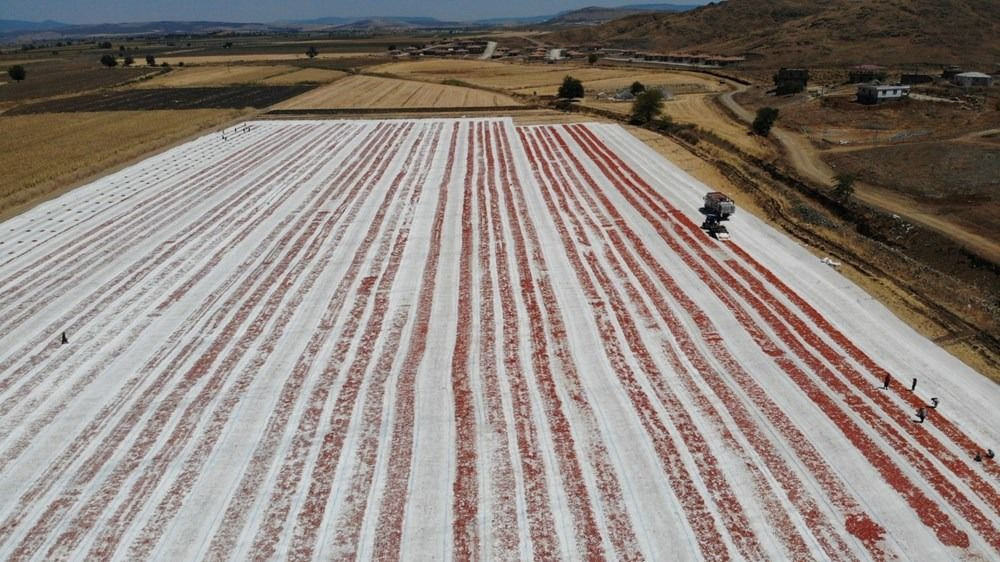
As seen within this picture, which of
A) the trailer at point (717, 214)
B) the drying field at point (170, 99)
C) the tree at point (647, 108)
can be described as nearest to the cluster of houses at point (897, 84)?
the tree at point (647, 108)

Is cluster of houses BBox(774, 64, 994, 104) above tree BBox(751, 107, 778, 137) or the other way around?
above

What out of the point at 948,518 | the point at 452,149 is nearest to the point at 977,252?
the point at 948,518

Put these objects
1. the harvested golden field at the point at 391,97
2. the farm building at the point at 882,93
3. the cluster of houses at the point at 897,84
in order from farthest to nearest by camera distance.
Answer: the harvested golden field at the point at 391,97
the cluster of houses at the point at 897,84
the farm building at the point at 882,93

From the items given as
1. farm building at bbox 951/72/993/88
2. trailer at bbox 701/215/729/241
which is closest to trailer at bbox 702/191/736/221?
trailer at bbox 701/215/729/241

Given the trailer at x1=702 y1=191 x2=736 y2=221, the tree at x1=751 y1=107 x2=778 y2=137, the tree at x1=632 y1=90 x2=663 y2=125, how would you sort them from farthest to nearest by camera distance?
1. the tree at x1=632 y1=90 x2=663 y2=125
2. the tree at x1=751 y1=107 x2=778 y2=137
3. the trailer at x1=702 y1=191 x2=736 y2=221

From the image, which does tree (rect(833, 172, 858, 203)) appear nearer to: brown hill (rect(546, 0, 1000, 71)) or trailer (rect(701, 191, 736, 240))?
trailer (rect(701, 191, 736, 240))

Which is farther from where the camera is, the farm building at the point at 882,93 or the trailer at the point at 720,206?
the farm building at the point at 882,93

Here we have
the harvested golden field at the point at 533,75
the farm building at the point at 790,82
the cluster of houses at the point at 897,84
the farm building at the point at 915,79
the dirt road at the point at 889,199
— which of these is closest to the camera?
the dirt road at the point at 889,199

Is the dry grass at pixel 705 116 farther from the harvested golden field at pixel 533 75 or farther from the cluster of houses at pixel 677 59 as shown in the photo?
the cluster of houses at pixel 677 59
